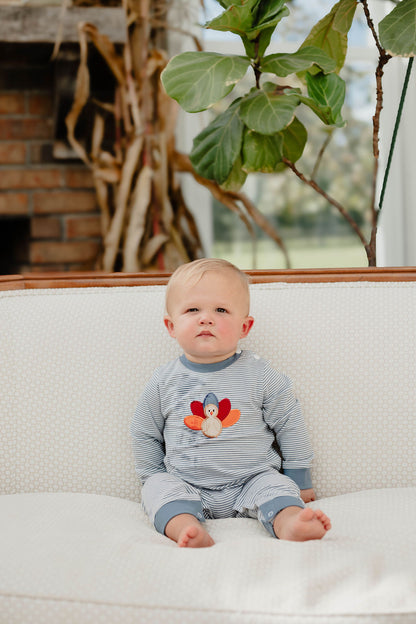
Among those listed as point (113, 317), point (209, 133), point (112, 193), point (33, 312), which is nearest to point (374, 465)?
point (113, 317)

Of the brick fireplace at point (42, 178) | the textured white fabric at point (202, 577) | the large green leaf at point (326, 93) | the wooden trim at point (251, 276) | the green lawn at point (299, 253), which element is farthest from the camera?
the green lawn at point (299, 253)

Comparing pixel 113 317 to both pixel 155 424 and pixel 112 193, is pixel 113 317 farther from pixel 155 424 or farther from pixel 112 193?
pixel 112 193

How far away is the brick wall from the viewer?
7.98 feet

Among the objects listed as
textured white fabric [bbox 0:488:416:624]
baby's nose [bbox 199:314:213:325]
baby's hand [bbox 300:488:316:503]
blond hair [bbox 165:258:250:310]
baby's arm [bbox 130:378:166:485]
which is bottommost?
baby's hand [bbox 300:488:316:503]

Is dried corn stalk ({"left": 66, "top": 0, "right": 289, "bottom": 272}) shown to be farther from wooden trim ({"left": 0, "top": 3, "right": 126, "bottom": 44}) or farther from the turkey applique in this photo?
the turkey applique

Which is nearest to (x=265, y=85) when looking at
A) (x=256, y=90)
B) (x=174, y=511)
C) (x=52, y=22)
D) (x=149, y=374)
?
(x=256, y=90)

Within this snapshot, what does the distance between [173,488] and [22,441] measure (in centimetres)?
33

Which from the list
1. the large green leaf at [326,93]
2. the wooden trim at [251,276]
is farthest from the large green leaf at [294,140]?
the wooden trim at [251,276]

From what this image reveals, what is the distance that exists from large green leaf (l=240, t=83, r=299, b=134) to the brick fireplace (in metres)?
1.15

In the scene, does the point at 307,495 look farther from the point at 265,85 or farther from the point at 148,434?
the point at 265,85

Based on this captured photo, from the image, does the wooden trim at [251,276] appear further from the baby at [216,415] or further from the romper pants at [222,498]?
the romper pants at [222,498]

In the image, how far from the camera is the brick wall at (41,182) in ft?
7.98

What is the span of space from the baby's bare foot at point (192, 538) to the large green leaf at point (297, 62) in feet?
2.99

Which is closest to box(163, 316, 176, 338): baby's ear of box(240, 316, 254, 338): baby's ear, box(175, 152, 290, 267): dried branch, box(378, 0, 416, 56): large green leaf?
box(240, 316, 254, 338): baby's ear
